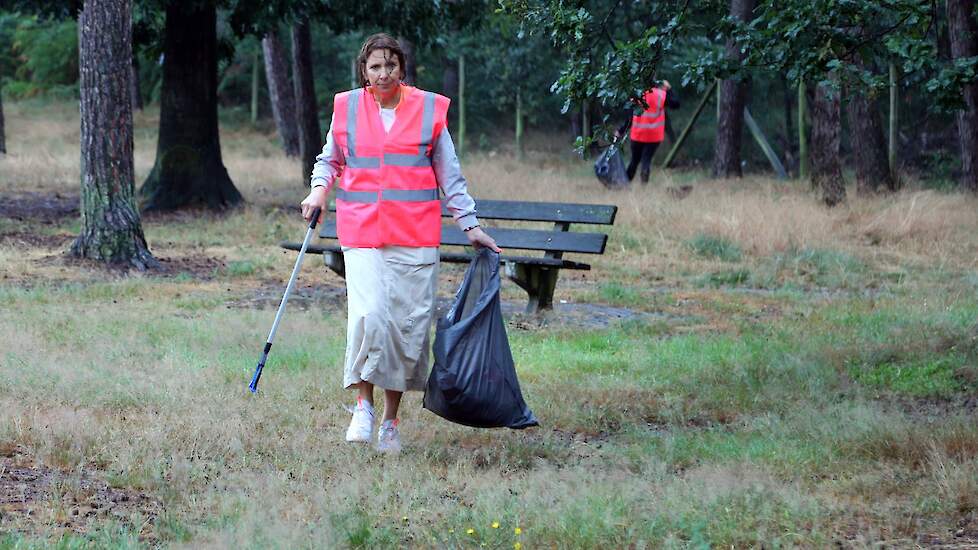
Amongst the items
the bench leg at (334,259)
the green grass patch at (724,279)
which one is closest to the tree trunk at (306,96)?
the green grass patch at (724,279)

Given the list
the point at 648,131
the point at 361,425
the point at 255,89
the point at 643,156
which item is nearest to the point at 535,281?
the point at 361,425

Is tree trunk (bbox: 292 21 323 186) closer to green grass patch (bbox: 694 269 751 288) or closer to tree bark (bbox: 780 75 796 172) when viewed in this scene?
green grass patch (bbox: 694 269 751 288)

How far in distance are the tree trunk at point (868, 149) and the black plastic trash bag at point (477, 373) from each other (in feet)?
44.1

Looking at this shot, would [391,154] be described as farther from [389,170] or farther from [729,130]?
[729,130]

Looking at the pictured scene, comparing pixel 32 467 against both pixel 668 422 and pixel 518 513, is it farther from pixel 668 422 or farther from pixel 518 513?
pixel 668 422

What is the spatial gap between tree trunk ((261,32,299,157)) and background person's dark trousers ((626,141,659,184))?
913cm

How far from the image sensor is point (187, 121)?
1758 cm

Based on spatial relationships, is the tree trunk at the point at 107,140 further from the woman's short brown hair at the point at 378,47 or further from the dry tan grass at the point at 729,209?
the woman's short brown hair at the point at 378,47

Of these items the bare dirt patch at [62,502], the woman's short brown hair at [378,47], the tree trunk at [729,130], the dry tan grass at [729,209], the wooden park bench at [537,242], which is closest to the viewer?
the bare dirt patch at [62,502]

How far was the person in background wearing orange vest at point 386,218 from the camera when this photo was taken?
244 inches

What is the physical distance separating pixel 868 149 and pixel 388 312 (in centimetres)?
1422

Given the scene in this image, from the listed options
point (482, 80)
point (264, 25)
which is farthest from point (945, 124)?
point (264, 25)

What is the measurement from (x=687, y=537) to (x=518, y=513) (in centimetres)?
61

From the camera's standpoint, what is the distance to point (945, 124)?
29.8 meters
